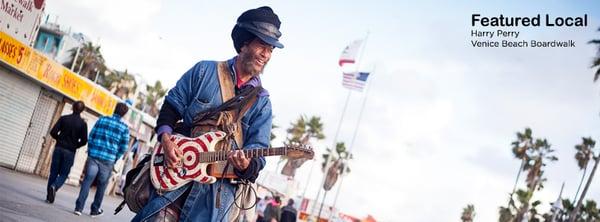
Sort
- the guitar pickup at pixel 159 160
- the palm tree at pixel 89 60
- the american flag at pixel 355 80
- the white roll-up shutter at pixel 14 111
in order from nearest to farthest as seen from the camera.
Result: the guitar pickup at pixel 159 160 → the white roll-up shutter at pixel 14 111 → the american flag at pixel 355 80 → the palm tree at pixel 89 60

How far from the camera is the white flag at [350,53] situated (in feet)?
114

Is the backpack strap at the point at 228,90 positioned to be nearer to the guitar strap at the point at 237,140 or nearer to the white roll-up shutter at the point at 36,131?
the guitar strap at the point at 237,140

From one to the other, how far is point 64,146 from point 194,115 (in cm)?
716

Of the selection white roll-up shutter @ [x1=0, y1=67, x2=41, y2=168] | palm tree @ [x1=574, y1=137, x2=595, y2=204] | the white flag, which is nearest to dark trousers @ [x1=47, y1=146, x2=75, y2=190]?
white roll-up shutter @ [x1=0, y1=67, x2=41, y2=168]

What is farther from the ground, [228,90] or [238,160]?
[228,90]

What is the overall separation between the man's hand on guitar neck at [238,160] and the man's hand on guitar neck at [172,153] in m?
0.25

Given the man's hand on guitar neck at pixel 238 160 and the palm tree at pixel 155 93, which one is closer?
the man's hand on guitar neck at pixel 238 160

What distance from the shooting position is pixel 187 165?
3.16 meters

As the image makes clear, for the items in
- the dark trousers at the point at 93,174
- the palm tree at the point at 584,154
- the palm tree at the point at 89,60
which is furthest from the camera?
the palm tree at the point at 89,60

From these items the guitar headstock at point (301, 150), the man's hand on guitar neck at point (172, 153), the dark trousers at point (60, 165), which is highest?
the guitar headstock at point (301, 150)

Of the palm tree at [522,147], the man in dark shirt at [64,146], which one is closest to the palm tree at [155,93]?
the palm tree at [522,147]

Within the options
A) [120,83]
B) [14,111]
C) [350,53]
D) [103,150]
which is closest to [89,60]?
[120,83]

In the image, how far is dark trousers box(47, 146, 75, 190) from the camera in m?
9.65

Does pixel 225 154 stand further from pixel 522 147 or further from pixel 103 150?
pixel 522 147
